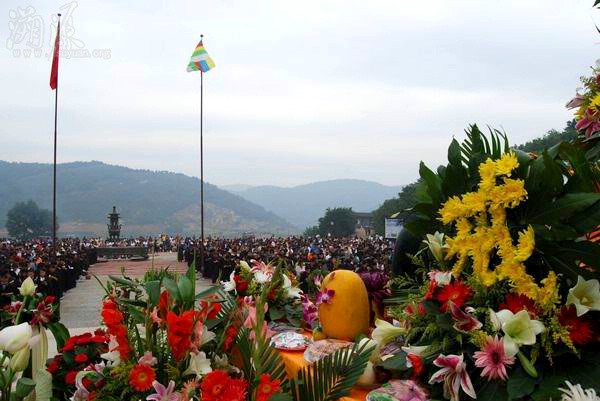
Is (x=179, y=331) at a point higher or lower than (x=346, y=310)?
higher

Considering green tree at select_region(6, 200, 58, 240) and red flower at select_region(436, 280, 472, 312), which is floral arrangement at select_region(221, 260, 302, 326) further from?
green tree at select_region(6, 200, 58, 240)

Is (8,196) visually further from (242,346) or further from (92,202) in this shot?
(242,346)

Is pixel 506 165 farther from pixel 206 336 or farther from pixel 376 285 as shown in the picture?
pixel 376 285

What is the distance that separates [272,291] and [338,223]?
72.3m

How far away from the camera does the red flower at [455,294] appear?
7.66 feet

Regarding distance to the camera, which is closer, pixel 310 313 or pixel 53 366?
pixel 53 366

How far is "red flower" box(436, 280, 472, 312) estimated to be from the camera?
234cm

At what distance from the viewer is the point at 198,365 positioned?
2217 millimetres

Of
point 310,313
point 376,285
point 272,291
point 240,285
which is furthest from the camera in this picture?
point 240,285

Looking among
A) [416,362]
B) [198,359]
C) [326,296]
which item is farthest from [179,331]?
[326,296]

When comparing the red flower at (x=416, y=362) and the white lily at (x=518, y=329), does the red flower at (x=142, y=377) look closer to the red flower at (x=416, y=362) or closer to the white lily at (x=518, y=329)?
the red flower at (x=416, y=362)

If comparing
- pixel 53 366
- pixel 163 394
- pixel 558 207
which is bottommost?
pixel 53 366

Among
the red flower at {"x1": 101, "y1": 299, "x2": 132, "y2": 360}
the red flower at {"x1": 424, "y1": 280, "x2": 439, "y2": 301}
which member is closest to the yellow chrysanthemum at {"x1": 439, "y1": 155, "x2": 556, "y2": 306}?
the red flower at {"x1": 424, "y1": 280, "x2": 439, "y2": 301}

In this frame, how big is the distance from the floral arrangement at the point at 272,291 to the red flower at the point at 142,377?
220 cm
